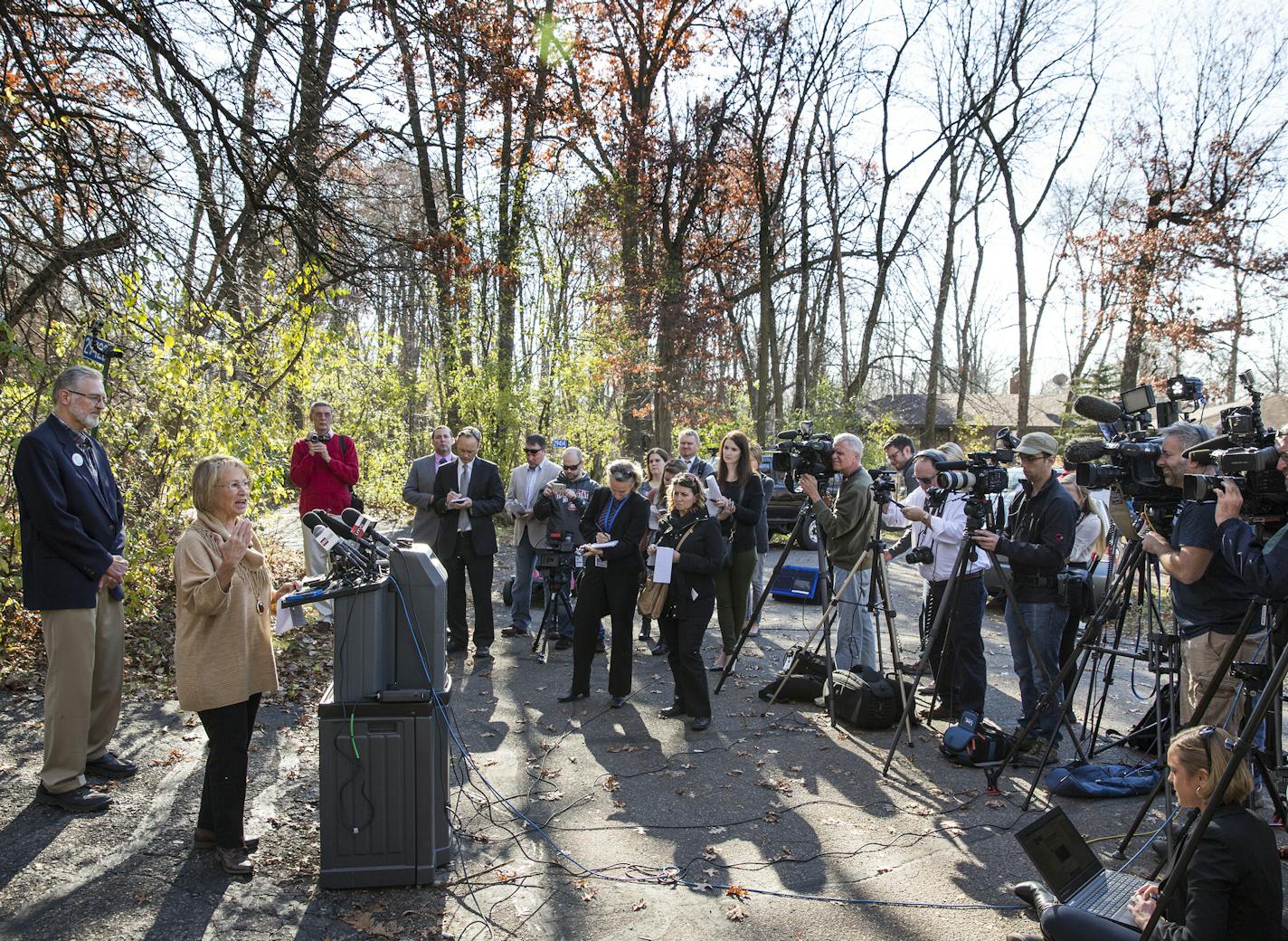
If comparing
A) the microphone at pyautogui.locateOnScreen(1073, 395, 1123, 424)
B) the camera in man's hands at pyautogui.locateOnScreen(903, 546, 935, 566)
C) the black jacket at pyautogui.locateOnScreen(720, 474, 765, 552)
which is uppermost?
the microphone at pyautogui.locateOnScreen(1073, 395, 1123, 424)

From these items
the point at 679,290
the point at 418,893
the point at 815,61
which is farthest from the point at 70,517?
the point at 815,61

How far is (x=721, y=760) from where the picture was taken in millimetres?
5539

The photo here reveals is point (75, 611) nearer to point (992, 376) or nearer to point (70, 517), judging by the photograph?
point (70, 517)

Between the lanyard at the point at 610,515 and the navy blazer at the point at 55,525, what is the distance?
3.36 meters

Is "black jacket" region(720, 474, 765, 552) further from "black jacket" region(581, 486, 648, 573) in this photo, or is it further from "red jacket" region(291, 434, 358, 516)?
"red jacket" region(291, 434, 358, 516)

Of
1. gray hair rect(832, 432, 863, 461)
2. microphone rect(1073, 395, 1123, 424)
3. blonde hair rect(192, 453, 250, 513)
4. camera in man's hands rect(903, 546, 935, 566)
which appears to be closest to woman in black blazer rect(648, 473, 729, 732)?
gray hair rect(832, 432, 863, 461)

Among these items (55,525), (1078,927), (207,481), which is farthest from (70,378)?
(1078,927)

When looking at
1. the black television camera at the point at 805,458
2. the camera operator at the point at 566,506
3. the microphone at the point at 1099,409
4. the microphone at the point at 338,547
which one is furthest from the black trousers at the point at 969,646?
the microphone at the point at 338,547

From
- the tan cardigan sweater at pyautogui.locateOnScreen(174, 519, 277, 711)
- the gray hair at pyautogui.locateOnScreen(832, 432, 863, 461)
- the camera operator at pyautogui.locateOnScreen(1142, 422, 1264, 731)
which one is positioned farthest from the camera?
the gray hair at pyautogui.locateOnScreen(832, 432, 863, 461)

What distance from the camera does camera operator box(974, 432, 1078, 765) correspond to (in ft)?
17.4

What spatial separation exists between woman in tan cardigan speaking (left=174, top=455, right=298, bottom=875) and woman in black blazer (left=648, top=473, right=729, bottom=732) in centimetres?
294

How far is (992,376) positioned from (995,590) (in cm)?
5195

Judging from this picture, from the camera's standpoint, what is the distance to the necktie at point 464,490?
303 inches

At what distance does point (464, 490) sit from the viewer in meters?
7.78
